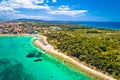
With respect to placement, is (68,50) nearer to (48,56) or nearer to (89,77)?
(48,56)

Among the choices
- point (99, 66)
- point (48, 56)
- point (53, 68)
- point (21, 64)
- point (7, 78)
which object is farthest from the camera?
point (48, 56)

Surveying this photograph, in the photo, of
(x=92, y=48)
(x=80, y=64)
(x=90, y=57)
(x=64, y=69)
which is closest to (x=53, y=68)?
(x=64, y=69)

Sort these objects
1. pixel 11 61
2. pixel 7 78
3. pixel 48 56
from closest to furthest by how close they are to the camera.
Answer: pixel 7 78
pixel 11 61
pixel 48 56

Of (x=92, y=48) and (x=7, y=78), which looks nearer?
(x=7, y=78)

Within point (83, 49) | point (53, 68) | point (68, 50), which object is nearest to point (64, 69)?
point (53, 68)

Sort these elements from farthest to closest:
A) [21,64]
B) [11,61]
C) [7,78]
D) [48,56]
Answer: [48,56] < [11,61] < [21,64] < [7,78]

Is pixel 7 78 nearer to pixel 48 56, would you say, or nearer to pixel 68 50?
pixel 48 56

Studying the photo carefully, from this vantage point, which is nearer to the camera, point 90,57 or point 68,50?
point 90,57

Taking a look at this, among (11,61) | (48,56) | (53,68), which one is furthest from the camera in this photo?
(48,56)

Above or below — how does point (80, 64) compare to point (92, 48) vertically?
below
